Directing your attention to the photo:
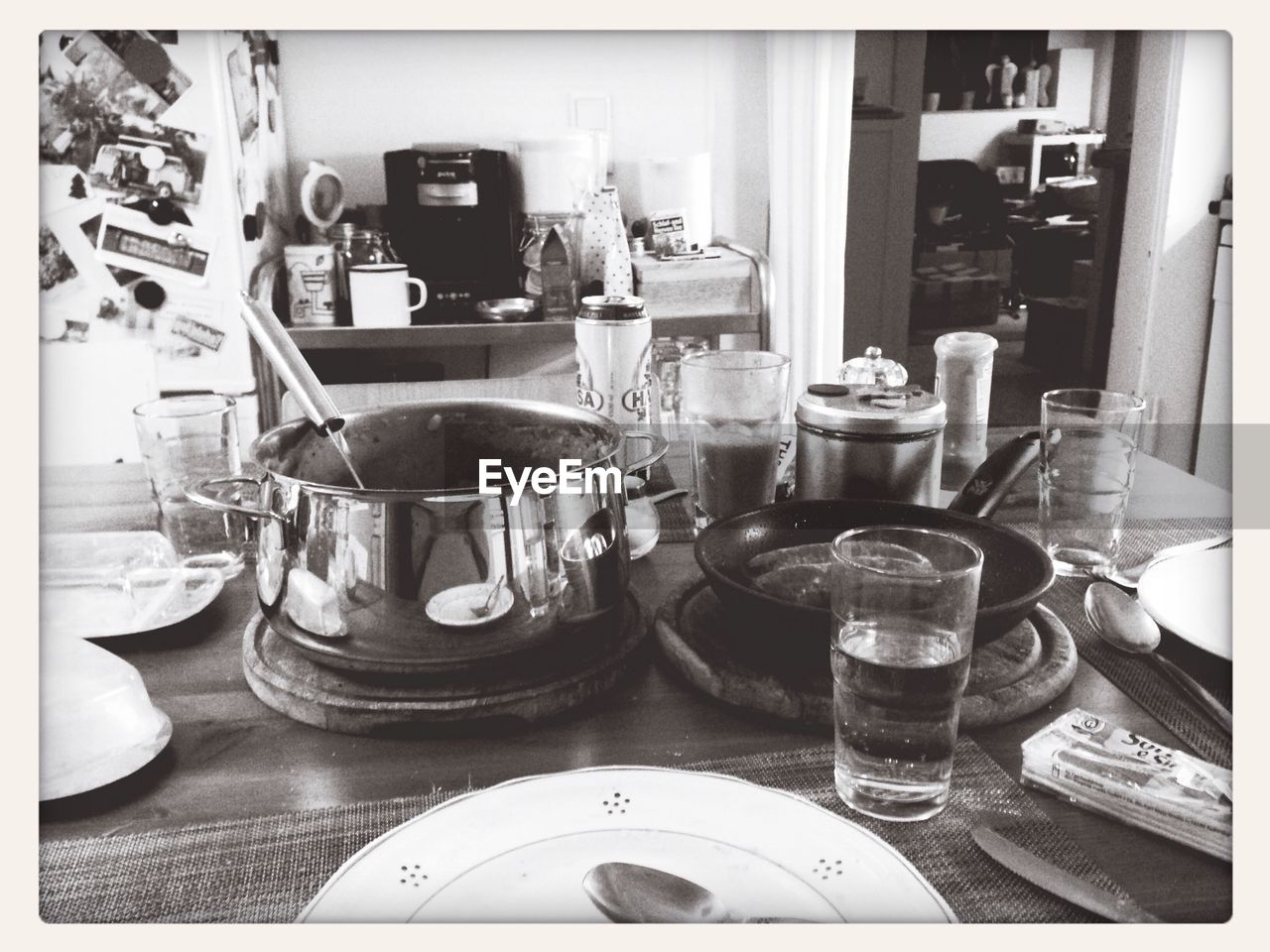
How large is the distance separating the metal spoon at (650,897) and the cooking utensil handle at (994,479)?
0.34 m

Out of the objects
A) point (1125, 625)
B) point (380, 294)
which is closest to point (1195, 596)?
point (1125, 625)

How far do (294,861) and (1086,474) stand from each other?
57cm

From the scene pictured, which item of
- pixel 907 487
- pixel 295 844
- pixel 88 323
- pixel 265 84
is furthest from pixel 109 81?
pixel 907 487

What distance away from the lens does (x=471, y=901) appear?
1.34 ft

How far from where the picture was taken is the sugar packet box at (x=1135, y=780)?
0.41 meters

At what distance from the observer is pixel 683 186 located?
1249mm

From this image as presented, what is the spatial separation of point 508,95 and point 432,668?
0.39 m

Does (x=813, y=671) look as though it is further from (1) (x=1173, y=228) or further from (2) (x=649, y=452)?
(1) (x=1173, y=228)

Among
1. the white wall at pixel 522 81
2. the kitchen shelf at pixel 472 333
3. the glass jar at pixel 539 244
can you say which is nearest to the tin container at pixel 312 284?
the kitchen shelf at pixel 472 333

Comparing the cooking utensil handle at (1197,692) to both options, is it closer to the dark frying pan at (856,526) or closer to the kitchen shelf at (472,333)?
the dark frying pan at (856,526)

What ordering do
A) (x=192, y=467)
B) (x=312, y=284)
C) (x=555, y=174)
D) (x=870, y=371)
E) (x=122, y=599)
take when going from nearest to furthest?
(x=122, y=599)
(x=192, y=467)
(x=870, y=371)
(x=555, y=174)
(x=312, y=284)

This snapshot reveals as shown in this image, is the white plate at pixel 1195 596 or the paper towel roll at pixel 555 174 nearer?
the white plate at pixel 1195 596

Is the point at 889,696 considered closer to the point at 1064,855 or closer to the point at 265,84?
the point at 1064,855

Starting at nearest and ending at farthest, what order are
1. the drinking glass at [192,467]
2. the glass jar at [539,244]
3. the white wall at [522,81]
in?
the white wall at [522,81], the drinking glass at [192,467], the glass jar at [539,244]
